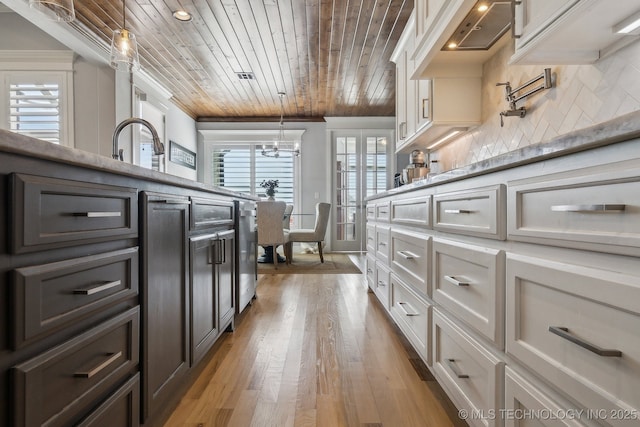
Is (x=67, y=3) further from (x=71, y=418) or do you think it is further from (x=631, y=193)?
(x=631, y=193)

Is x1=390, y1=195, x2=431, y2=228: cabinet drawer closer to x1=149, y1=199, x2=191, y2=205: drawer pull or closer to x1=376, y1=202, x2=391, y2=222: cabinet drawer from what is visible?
x1=376, y1=202, x2=391, y2=222: cabinet drawer

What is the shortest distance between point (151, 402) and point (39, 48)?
172 inches

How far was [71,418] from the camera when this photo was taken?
0.72 metres

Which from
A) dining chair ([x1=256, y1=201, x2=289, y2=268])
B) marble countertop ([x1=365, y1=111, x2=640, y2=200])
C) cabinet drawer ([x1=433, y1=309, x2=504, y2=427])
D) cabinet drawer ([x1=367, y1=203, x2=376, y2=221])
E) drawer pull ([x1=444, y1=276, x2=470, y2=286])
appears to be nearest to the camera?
marble countertop ([x1=365, y1=111, x2=640, y2=200])

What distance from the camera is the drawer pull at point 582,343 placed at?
561 millimetres

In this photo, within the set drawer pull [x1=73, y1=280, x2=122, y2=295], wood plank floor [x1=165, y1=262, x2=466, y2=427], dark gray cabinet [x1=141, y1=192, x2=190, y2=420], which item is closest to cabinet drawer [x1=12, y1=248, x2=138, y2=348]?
drawer pull [x1=73, y1=280, x2=122, y2=295]

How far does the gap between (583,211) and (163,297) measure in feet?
3.90

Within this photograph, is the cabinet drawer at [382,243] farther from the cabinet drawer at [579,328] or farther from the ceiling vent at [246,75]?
the ceiling vent at [246,75]

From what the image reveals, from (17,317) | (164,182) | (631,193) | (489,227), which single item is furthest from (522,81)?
(17,317)

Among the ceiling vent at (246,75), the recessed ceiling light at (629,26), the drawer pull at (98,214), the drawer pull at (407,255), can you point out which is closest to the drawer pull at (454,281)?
the drawer pull at (407,255)

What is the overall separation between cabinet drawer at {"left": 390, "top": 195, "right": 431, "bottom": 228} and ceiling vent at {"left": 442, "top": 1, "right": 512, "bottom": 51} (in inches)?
35.4

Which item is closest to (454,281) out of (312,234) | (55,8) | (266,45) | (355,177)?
(55,8)

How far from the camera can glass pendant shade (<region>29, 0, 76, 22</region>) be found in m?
1.44

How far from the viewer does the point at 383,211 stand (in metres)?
2.55
